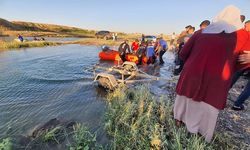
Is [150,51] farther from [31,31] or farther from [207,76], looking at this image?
[31,31]

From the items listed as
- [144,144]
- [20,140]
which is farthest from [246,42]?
[20,140]

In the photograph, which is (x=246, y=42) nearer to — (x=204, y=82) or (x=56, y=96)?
(x=204, y=82)

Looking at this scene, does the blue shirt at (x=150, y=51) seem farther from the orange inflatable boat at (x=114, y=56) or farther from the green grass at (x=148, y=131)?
the green grass at (x=148, y=131)

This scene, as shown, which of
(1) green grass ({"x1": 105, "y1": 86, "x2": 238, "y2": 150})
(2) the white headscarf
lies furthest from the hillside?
(2) the white headscarf

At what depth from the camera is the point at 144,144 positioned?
378cm

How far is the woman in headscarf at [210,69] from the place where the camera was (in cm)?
344

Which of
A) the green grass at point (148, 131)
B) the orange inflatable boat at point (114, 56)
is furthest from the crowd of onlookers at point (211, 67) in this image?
the orange inflatable boat at point (114, 56)

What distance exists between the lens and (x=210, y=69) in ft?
11.5

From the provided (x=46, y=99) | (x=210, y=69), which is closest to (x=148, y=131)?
(x=210, y=69)

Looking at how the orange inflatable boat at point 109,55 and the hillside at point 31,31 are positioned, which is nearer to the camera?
the orange inflatable boat at point 109,55

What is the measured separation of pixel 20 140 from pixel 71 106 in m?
2.35

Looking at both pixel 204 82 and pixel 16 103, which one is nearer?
pixel 204 82

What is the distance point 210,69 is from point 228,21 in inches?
32.7

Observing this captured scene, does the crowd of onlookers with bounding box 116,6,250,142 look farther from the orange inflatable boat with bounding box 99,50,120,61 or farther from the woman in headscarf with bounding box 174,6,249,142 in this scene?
the orange inflatable boat with bounding box 99,50,120,61
